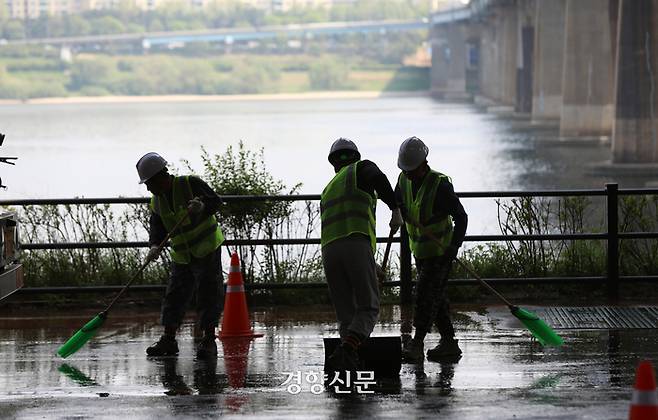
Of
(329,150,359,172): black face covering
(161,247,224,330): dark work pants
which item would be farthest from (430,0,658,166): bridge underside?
(329,150,359,172): black face covering

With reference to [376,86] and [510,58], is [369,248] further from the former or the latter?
[376,86]

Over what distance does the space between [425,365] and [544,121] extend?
87780 millimetres

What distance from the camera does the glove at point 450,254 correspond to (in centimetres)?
963

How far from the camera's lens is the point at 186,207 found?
397 inches

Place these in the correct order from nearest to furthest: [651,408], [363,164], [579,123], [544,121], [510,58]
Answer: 1. [651,408]
2. [363,164]
3. [579,123]
4. [544,121]
5. [510,58]

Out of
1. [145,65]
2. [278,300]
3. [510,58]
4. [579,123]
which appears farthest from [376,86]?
[278,300]

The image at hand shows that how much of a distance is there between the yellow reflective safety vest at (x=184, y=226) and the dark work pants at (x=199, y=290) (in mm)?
81

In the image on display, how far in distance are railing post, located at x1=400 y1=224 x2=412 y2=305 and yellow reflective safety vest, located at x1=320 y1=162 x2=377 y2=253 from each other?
3.50 meters

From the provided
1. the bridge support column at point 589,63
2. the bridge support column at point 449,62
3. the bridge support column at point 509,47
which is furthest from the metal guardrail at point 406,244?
the bridge support column at point 449,62

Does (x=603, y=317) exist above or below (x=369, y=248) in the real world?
below

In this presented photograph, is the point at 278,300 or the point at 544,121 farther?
the point at 544,121

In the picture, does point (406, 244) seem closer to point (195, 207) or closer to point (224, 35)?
point (195, 207)

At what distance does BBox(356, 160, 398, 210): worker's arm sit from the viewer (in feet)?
29.0

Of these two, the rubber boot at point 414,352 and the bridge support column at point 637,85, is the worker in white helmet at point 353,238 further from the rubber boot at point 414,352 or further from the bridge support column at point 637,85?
the bridge support column at point 637,85
